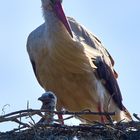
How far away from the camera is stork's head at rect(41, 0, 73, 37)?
35.0 feet

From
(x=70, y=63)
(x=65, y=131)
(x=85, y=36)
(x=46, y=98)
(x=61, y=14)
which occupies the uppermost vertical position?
(x=61, y=14)

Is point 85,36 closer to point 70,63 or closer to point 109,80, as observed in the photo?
point 70,63

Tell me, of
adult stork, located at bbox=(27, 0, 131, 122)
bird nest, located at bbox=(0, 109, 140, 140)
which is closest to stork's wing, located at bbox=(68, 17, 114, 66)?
adult stork, located at bbox=(27, 0, 131, 122)

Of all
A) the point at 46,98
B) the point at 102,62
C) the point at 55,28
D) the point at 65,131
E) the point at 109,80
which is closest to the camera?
the point at 65,131

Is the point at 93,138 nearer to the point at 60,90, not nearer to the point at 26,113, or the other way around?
the point at 26,113

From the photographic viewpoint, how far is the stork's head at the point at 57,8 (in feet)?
35.0

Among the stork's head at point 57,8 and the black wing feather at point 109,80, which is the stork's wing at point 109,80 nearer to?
the black wing feather at point 109,80

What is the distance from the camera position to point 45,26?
10.9m

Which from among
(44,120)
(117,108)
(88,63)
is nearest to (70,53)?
(88,63)

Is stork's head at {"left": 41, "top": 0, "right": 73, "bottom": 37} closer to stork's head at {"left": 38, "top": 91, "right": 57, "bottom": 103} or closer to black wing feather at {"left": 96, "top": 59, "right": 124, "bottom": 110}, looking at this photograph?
black wing feather at {"left": 96, "top": 59, "right": 124, "bottom": 110}

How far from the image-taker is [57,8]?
10.8 m

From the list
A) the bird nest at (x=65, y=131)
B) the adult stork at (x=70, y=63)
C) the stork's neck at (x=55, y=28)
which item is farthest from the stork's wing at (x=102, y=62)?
the bird nest at (x=65, y=131)

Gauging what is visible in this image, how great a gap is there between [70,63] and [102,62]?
50 centimetres

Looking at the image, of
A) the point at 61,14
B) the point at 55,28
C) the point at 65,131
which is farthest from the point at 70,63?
the point at 65,131
